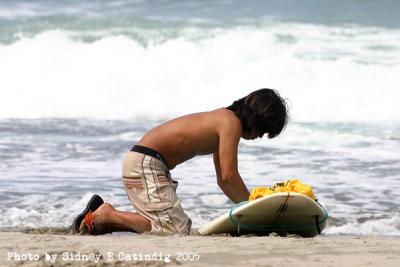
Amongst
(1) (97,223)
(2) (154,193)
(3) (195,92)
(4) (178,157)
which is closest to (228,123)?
(4) (178,157)

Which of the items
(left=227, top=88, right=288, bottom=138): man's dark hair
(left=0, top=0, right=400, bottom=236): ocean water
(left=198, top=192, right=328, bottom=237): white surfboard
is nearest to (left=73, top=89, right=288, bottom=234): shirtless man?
(left=227, top=88, right=288, bottom=138): man's dark hair

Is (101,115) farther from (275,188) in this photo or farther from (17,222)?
(275,188)

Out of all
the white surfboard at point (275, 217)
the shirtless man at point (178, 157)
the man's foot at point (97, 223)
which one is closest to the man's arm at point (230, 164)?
the shirtless man at point (178, 157)

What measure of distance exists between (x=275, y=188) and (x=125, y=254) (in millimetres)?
1216

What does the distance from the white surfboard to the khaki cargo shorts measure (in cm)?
19

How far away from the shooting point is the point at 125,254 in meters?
4.46

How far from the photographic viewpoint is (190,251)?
459cm

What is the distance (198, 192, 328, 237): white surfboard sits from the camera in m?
5.28

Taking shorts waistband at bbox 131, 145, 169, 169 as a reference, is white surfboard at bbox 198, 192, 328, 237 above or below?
below

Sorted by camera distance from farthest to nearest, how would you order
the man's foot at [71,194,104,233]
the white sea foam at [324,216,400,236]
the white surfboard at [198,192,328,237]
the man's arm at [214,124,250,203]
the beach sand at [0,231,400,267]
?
the white sea foam at [324,216,400,236] → the man's foot at [71,194,104,233] → the man's arm at [214,124,250,203] → the white surfboard at [198,192,328,237] → the beach sand at [0,231,400,267]

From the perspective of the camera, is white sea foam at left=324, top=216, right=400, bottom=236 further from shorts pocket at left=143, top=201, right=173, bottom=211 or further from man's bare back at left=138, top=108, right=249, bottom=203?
shorts pocket at left=143, top=201, right=173, bottom=211

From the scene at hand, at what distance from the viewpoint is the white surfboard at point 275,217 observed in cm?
528

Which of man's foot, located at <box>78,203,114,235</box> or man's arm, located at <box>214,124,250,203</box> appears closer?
man's arm, located at <box>214,124,250,203</box>

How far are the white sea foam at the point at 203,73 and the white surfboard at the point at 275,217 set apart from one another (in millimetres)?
8923
